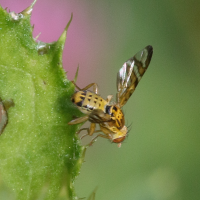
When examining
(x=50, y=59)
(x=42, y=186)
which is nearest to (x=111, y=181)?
(x=42, y=186)

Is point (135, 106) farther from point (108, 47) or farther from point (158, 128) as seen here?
point (108, 47)

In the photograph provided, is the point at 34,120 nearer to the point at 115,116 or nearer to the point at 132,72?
the point at 115,116

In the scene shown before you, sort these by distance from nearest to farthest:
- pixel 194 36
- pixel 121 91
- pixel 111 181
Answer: pixel 121 91, pixel 111 181, pixel 194 36

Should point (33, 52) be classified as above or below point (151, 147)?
above

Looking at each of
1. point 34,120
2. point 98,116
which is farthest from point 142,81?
point 34,120

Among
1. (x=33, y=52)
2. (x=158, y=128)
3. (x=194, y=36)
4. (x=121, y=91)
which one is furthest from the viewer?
(x=194, y=36)

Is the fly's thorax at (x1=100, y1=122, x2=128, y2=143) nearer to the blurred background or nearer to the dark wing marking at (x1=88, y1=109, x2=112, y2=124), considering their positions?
the dark wing marking at (x1=88, y1=109, x2=112, y2=124)

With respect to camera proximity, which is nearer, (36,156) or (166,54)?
(36,156)
